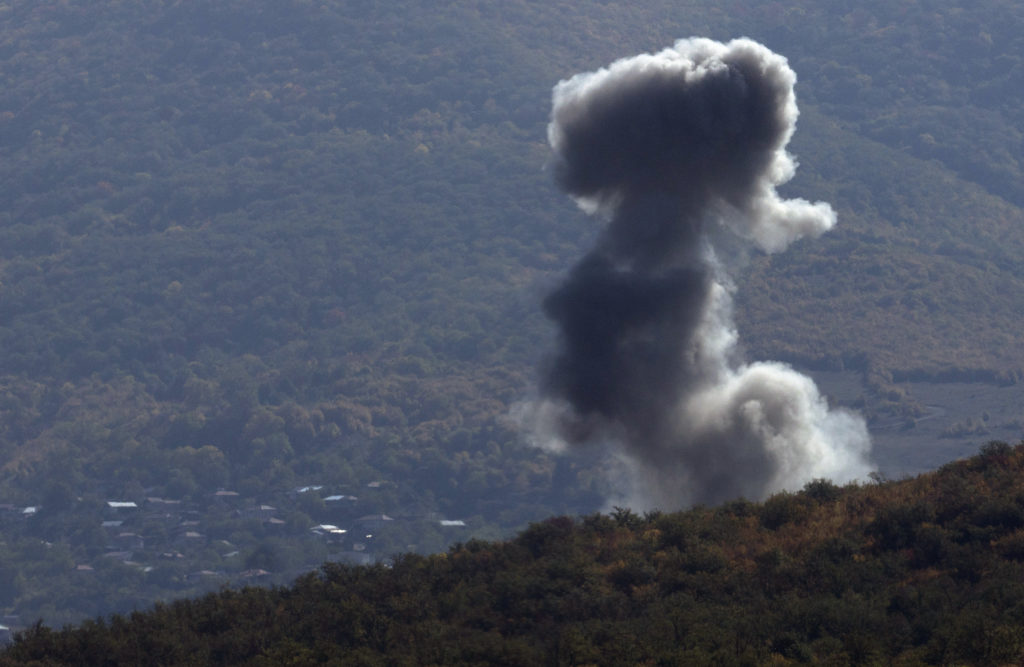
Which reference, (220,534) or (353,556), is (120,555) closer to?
(220,534)

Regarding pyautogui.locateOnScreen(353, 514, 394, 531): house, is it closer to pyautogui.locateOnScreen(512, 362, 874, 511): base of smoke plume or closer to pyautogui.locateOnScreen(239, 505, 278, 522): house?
pyautogui.locateOnScreen(239, 505, 278, 522): house

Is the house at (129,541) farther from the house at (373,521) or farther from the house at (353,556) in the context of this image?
the house at (373,521)

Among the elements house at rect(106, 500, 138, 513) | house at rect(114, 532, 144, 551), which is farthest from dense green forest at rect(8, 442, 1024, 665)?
house at rect(106, 500, 138, 513)

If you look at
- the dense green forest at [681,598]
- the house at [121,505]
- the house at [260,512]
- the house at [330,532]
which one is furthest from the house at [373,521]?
the dense green forest at [681,598]

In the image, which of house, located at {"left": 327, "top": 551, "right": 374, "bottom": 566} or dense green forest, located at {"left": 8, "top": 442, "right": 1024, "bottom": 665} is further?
house, located at {"left": 327, "top": 551, "right": 374, "bottom": 566}

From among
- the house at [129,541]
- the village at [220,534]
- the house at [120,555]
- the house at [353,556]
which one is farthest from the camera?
the house at [129,541]

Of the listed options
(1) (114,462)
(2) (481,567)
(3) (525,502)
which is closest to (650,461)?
(2) (481,567)
